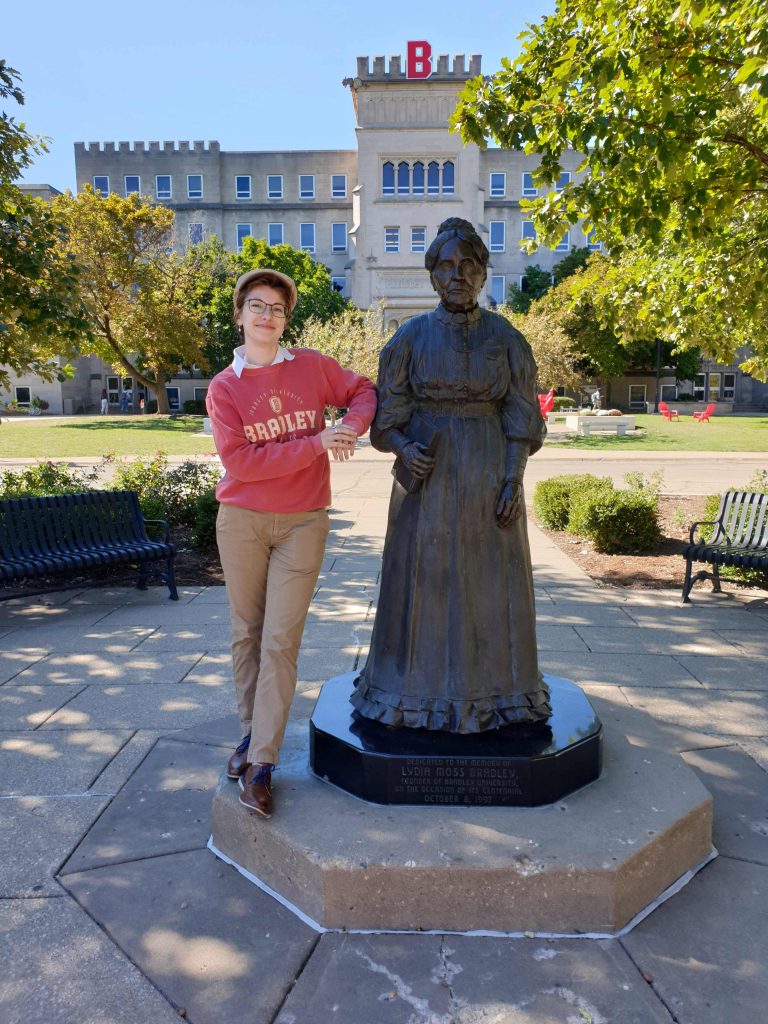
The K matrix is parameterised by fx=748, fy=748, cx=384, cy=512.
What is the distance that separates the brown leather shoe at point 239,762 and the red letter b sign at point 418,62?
51.4 meters

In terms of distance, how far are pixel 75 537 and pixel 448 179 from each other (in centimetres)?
4612

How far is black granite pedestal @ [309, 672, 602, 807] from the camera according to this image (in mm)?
2820

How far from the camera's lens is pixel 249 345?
2.78m

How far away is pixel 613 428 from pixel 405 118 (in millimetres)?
28019

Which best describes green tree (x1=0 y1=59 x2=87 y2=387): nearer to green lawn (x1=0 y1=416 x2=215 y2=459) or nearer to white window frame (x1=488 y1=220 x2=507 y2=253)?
green lawn (x1=0 y1=416 x2=215 y2=459)

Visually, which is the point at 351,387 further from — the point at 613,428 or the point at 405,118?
the point at 405,118

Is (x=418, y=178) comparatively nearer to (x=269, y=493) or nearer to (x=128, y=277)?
(x=128, y=277)

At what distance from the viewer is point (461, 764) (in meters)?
2.82

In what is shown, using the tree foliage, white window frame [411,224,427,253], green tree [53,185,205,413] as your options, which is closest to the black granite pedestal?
the tree foliage

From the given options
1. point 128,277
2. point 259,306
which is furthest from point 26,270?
point 128,277

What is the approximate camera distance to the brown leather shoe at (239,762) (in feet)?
9.90

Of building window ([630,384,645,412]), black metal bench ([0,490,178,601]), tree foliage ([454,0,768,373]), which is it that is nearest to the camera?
tree foliage ([454,0,768,373])

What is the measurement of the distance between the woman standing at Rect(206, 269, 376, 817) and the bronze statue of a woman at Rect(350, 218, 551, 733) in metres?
0.31

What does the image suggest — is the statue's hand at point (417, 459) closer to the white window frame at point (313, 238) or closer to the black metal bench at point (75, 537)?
the black metal bench at point (75, 537)
